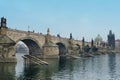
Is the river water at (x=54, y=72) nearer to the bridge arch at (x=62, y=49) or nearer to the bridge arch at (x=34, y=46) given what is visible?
the bridge arch at (x=34, y=46)

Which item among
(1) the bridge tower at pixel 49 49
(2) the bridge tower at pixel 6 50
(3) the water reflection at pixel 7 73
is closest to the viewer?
(3) the water reflection at pixel 7 73

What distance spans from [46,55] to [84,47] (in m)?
70.6

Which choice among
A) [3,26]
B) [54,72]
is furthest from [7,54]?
[54,72]

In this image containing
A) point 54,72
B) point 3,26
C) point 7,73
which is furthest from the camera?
point 3,26

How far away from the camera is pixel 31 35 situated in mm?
107812

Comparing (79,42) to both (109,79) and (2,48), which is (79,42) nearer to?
(2,48)

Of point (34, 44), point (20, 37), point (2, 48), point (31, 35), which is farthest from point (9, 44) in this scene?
point (34, 44)

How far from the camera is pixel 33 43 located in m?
114

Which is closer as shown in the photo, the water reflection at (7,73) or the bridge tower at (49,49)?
the water reflection at (7,73)

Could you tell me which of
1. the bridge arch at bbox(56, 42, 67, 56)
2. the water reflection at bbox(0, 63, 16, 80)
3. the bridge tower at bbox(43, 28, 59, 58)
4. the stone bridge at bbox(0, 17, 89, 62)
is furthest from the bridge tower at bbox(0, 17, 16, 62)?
the bridge arch at bbox(56, 42, 67, 56)

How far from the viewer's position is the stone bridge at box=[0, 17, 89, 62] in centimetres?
8017

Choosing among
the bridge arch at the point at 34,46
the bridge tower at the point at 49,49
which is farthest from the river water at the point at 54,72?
the bridge tower at the point at 49,49

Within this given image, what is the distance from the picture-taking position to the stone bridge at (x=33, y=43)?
80169 mm

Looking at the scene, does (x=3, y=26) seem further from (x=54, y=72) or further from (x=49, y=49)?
(x=49, y=49)
